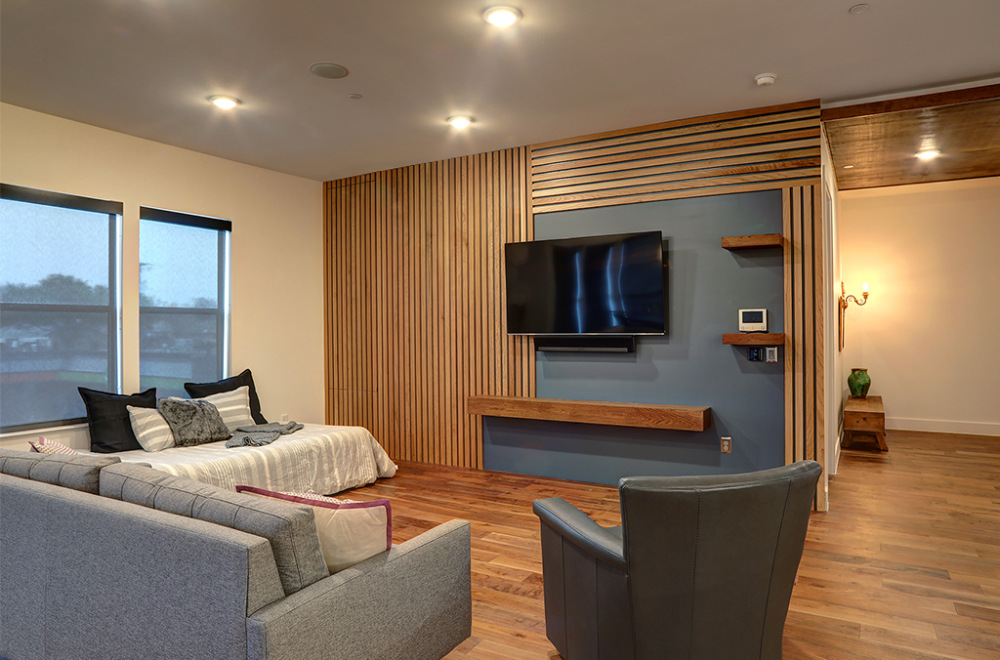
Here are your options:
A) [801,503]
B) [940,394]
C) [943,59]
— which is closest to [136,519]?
[801,503]

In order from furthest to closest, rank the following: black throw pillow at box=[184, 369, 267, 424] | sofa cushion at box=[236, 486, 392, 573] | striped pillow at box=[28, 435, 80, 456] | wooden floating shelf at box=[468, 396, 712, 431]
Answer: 1. black throw pillow at box=[184, 369, 267, 424]
2. wooden floating shelf at box=[468, 396, 712, 431]
3. striped pillow at box=[28, 435, 80, 456]
4. sofa cushion at box=[236, 486, 392, 573]

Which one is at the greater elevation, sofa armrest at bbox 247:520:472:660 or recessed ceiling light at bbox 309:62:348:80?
recessed ceiling light at bbox 309:62:348:80

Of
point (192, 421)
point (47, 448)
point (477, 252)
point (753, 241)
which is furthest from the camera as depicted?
point (477, 252)

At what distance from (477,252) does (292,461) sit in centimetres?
236

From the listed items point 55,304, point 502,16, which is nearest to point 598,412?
point 502,16

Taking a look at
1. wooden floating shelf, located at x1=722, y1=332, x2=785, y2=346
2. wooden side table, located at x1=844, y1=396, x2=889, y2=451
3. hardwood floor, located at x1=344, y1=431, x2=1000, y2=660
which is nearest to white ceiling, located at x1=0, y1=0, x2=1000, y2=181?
wooden floating shelf, located at x1=722, y1=332, x2=785, y2=346

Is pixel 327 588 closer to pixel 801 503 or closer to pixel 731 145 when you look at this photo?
pixel 801 503

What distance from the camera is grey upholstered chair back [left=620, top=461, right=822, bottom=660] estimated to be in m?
1.83

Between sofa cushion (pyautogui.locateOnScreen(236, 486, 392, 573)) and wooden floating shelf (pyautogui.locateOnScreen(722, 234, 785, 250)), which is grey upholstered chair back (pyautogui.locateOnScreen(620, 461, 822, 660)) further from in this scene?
wooden floating shelf (pyautogui.locateOnScreen(722, 234, 785, 250))

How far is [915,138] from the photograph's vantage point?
504cm

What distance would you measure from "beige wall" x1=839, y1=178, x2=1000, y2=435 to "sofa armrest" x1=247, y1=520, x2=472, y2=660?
676 cm

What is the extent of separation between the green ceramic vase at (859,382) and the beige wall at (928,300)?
1.00 ft

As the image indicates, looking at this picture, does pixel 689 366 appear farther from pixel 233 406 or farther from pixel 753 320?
pixel 233 406

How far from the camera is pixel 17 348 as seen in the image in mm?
4285
